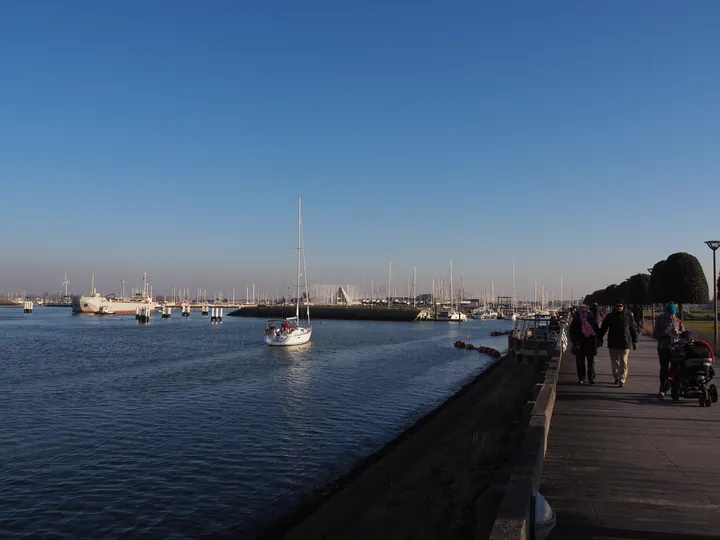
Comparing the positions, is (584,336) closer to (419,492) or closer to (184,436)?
(419,492)

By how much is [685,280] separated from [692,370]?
2211 centimetres

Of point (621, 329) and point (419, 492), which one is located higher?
point (621, 329)

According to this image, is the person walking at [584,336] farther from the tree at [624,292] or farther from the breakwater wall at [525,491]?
the tree at [624,292]

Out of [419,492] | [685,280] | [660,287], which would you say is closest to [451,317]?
[660,287]

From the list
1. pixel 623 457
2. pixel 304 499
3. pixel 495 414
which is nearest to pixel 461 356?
pixel 495 414

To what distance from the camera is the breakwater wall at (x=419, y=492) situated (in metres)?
8.34

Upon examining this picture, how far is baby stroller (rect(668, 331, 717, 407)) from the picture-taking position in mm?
11859

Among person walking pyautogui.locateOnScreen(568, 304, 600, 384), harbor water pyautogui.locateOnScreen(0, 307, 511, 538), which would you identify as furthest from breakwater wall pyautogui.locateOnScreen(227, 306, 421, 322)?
person walking pyautogui.locateOnScreen(568, 304, 600, 384)

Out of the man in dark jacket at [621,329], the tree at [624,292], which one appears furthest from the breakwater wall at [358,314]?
the man in dark jacket at [621,329]

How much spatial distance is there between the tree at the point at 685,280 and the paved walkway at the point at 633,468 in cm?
2092

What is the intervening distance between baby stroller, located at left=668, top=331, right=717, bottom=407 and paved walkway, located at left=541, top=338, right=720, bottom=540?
0.90 feet

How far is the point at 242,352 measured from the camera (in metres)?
53.5

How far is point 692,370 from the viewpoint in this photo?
1212 cm

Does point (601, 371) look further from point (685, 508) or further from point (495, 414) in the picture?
point (685, 508)
